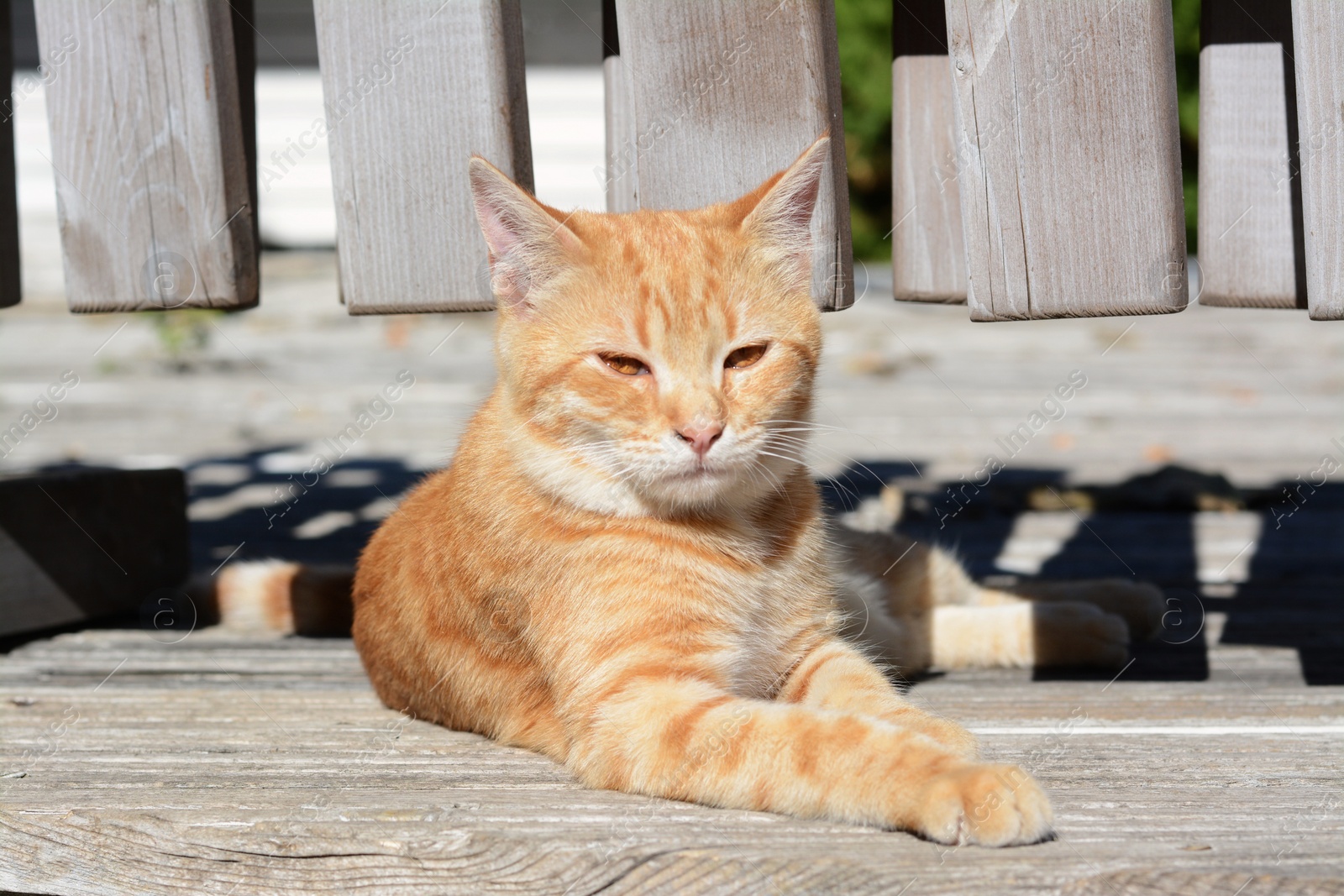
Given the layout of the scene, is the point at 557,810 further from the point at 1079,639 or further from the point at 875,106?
the point at 875,106

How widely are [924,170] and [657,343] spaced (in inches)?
38.1

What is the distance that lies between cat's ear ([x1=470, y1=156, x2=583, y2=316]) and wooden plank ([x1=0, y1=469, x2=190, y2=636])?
66.4 inches

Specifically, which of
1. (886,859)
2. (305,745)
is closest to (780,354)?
(886,859)

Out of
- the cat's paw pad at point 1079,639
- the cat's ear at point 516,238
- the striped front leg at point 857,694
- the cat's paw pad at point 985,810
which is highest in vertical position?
the cat's ear at point 516,238

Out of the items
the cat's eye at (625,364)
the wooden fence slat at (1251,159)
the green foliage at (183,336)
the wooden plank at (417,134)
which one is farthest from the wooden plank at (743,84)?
the green foliage at (183,336)

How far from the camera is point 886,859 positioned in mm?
1641

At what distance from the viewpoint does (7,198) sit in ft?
9.29

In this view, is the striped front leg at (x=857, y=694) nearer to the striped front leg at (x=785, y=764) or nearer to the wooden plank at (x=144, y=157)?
the striped front leg at (x=785, y=764)

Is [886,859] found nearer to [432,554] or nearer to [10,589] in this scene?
[432,554]

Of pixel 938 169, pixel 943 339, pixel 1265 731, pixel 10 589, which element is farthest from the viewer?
pixel 943 339

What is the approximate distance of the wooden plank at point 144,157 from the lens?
2.42 m

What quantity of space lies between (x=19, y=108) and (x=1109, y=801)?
12113 millimetres

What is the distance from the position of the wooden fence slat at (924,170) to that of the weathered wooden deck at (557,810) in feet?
3.22

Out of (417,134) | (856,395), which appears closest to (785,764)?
(417,134)
